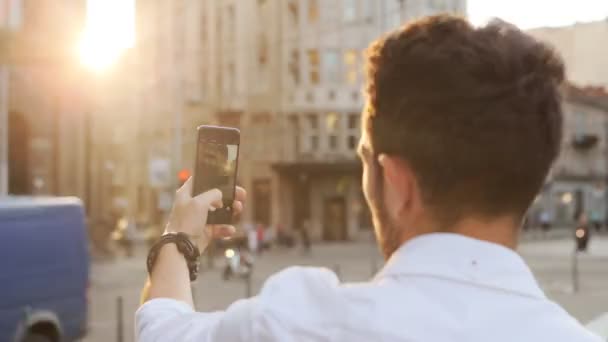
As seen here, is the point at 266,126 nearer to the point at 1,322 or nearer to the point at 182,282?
the point at 1,322

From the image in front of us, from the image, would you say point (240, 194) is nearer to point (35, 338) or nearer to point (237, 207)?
point (237, 207)

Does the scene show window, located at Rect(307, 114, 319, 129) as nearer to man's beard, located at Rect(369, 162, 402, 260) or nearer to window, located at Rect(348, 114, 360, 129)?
window, located at Rect(348, 114, 360, 129)

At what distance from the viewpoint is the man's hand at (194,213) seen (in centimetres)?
171

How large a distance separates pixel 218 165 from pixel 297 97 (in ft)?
138

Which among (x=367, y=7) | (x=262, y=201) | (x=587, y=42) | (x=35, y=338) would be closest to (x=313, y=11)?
(x=367, y=7)

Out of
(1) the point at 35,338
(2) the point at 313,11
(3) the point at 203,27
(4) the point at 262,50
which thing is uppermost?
(2) the point at 313,11

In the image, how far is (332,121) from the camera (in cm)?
4384

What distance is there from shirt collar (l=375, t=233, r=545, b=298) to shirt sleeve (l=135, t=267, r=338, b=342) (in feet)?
0.35

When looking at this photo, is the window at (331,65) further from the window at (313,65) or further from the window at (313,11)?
the window at (313,11)

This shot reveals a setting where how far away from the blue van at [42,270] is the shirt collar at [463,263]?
26.8ft

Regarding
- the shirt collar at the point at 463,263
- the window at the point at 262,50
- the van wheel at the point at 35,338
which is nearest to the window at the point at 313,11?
the window at the point at 262,50

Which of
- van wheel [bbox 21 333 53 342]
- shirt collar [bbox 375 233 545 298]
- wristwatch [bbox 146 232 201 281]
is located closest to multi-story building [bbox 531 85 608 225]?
van wheel [bbox 21 333 53 342]

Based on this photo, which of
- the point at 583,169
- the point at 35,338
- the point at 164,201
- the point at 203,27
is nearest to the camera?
the point at 35,338

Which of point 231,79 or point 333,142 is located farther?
point 231,79
